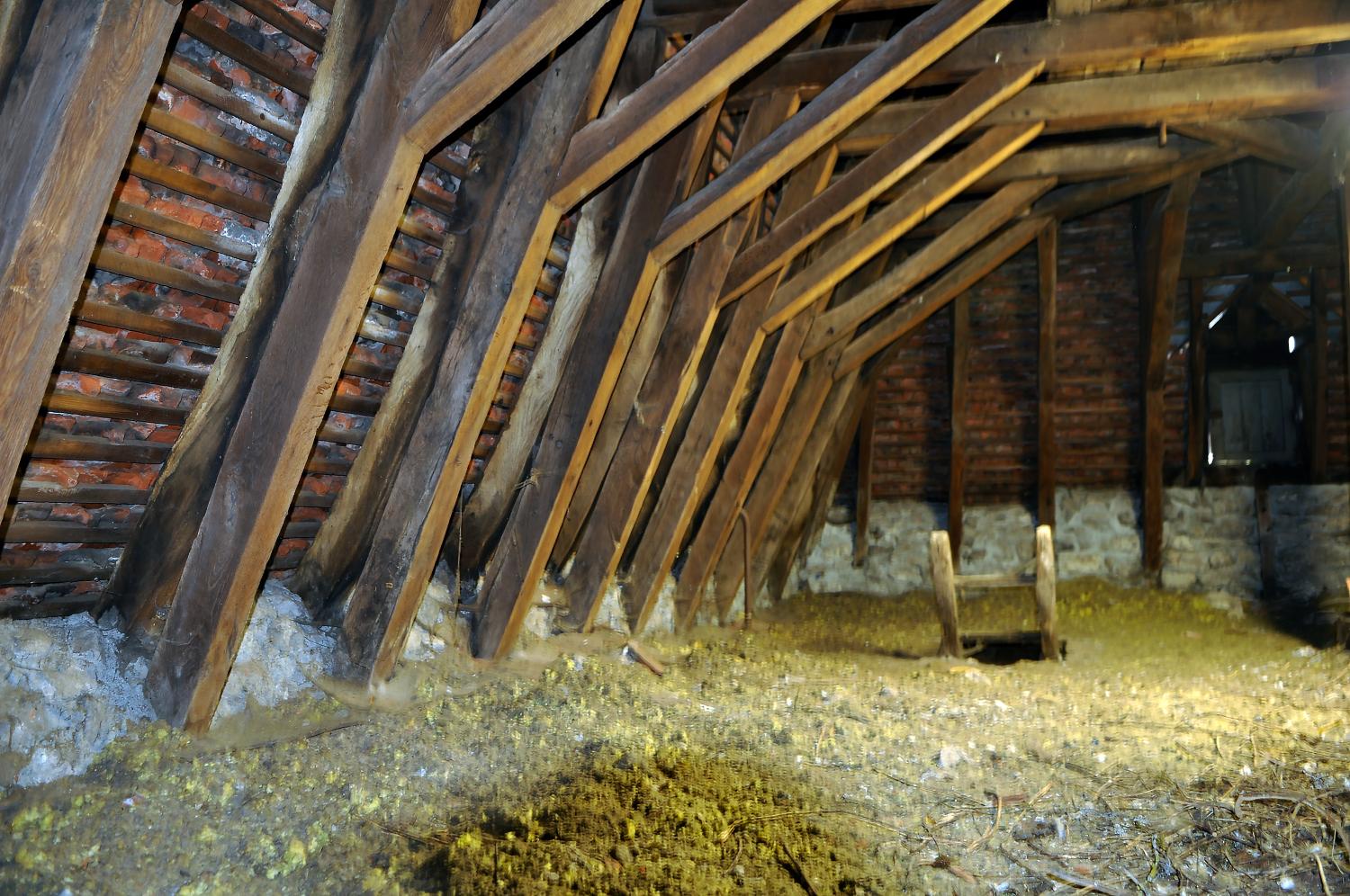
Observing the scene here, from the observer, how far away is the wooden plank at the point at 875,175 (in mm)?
3586

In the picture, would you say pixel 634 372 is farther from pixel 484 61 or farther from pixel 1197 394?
pixel 1197 394

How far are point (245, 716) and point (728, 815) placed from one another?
1294 millimetres

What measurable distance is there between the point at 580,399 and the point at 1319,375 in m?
5.26

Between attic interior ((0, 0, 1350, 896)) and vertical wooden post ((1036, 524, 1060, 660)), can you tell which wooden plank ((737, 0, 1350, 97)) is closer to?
attic interior ((0, 0, 1350, 896))

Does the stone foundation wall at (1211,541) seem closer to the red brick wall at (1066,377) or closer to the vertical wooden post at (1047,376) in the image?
the red brick wall at (1066,377)

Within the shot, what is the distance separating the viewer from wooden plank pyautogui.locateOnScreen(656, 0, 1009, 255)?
3.05 m

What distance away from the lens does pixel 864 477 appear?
709 centimetres

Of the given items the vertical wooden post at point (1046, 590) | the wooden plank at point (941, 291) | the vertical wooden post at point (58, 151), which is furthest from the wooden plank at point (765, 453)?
the vertical wooden post at point (58, 151)

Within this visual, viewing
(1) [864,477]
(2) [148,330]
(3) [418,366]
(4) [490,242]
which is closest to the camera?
(2) [148,330]

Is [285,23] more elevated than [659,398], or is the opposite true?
[285,23]

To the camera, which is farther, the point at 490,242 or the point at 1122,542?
the point at 1122,542

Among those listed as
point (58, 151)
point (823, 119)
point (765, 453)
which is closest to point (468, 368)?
point (58, 151)

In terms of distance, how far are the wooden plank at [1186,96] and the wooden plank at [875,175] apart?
1.29ft

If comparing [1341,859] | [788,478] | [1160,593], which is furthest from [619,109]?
[1160,593]
